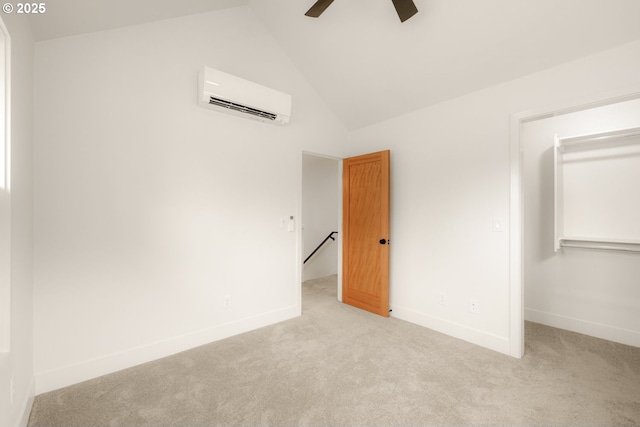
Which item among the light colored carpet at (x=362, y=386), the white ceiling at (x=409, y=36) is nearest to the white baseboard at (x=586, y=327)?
the light colored carpet at (x=362, y=386)

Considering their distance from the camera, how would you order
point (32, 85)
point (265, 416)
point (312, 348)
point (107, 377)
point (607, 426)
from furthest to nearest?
point (312, 348) → point (107, 377) → point (32, 85) → point (265, 416) → point (607, 426)

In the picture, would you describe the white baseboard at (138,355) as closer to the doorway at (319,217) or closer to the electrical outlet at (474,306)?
the electrical outlet at (474,306)

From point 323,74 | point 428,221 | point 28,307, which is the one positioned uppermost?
point 323,74

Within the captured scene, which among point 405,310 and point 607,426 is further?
point 405,310

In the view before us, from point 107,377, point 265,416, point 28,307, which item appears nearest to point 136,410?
point 107,377

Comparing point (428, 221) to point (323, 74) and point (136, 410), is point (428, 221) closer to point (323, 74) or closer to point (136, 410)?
point (323, 74)

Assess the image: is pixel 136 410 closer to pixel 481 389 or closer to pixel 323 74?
pixel 481 389

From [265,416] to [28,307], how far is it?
1.69m

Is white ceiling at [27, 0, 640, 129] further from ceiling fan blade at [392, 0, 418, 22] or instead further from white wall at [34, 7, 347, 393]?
ceiling fan blade at [392, 0, 418, 22]

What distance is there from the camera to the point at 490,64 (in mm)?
2391

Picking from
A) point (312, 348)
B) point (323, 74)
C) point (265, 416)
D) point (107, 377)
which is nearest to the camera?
point (265, 416)

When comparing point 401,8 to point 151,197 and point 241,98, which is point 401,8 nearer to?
point 241,98

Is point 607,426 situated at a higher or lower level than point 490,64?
lower

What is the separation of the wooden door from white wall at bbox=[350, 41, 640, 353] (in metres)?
0.18
